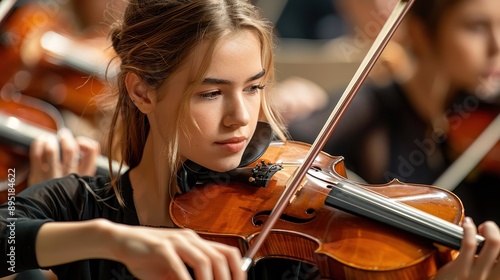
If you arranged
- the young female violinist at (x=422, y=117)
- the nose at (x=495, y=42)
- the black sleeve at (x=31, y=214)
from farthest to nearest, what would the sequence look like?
1. the young female violinist at (x=422, y=117)
2. the nose at (x=495, y=42)
3. the black sleeve at (x=31, y=214)

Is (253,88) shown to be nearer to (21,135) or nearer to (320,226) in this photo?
(320,226)

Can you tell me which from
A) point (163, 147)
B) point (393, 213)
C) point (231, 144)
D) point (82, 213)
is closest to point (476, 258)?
point (393, 213)

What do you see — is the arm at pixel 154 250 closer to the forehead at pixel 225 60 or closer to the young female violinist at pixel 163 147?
the young female violinist at pixel 163 147

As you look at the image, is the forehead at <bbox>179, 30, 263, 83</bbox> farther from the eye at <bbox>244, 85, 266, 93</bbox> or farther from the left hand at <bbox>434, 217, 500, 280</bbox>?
the left hand at <bbox>434, 217, 500, 280</bbox>

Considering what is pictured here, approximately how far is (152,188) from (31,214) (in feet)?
0.55

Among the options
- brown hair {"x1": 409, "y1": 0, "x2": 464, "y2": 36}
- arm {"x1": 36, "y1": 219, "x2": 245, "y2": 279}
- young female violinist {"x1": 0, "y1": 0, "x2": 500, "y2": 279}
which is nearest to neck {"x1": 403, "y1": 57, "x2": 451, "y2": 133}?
brown hair {"x1": 409, "y1": 0, "x2": 464, "y2": 36}

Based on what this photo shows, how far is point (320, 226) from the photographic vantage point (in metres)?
0.83

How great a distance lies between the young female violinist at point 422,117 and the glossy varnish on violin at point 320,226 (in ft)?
2.36

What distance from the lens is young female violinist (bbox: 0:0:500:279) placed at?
2.33 ft

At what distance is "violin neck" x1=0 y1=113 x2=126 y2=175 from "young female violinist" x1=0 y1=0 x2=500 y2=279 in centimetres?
33

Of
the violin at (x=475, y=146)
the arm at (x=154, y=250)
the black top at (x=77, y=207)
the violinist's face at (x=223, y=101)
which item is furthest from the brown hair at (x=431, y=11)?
the arm at (x=154, y=250)

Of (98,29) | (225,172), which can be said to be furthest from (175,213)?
(98,29)

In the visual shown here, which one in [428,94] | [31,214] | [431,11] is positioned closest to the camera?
[31,214]

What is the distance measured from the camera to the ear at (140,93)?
0.93m
